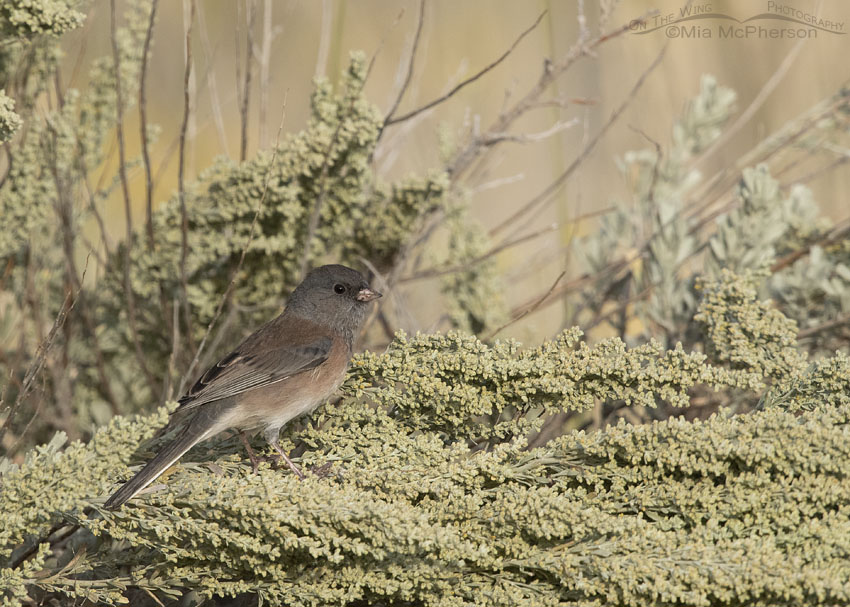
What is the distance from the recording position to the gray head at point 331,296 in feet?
7.83

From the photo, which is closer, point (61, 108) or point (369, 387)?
point (369, 387)

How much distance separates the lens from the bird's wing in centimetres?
204

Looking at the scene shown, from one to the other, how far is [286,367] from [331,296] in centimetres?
30

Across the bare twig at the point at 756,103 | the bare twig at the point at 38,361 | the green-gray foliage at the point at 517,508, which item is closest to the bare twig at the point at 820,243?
the bare twig at the point at 756,103

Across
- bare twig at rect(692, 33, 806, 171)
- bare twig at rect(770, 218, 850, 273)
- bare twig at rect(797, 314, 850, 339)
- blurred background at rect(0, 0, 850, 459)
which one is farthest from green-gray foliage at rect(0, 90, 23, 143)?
bare twig at rect(692, 33, 806, 171)

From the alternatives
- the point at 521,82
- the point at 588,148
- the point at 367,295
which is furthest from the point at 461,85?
the point at 521,82

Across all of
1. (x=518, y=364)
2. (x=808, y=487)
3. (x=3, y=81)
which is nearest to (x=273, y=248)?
(x=3, y=81)

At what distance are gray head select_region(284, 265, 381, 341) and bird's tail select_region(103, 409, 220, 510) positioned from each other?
53 cm

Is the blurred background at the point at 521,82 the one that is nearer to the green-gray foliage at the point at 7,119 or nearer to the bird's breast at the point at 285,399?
the bird's breast at the point at 285,399

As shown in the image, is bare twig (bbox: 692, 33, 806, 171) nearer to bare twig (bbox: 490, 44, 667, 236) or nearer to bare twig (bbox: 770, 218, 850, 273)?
bare twig (bbox: 490, 44, 667, 236)

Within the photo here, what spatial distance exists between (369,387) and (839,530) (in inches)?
38.5

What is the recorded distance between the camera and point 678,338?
8.20 feet

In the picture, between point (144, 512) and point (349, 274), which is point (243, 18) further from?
point (144, 512)

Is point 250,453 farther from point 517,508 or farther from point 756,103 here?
point 756,103
